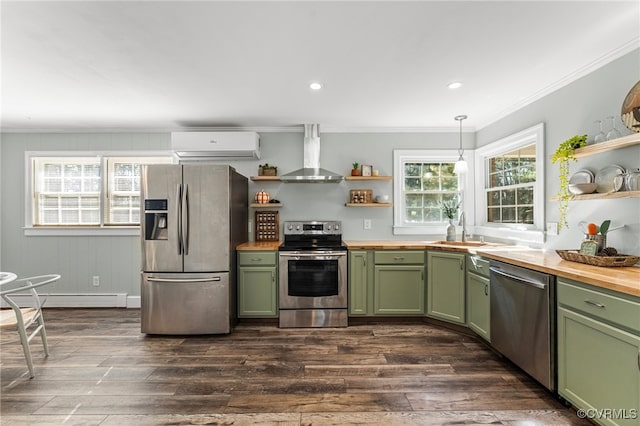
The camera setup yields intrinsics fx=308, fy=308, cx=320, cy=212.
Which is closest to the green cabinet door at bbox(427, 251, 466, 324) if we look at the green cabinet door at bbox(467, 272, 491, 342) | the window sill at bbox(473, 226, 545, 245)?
the green cabinet door at bbox(467, 272, 491, 342)

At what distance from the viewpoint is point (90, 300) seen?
4020 mm

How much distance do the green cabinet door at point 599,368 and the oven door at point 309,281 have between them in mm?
1966

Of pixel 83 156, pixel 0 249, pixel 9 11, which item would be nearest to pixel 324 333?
pixel 9 11

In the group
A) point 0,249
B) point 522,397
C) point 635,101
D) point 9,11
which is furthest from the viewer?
point 0,249

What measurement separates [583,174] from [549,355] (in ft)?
4.51

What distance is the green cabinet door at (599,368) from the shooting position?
1.52m

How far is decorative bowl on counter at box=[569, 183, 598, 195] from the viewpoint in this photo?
224cm

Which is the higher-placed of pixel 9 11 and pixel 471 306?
pixel 9 11

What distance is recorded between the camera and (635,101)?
1937 millimetres

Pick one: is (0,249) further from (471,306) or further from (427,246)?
(471,306)

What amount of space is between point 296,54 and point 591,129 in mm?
2325

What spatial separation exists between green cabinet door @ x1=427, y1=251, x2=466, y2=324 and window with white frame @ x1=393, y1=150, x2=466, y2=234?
82cm

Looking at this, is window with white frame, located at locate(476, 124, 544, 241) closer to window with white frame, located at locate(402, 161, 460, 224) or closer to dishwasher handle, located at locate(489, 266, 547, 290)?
window with white frame, located at locate(402, 161, 460, 224)

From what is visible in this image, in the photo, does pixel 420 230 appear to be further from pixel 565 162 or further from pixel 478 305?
pixel 565 162
